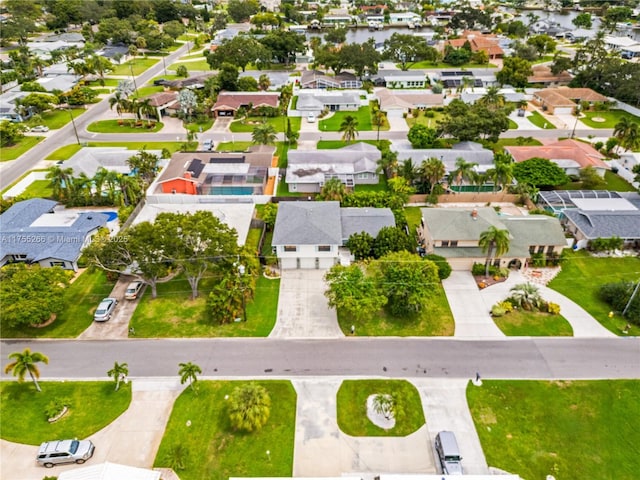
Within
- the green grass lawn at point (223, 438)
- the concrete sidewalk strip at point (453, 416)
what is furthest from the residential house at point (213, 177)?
the concrete sidewalk strip at point (453, 416)

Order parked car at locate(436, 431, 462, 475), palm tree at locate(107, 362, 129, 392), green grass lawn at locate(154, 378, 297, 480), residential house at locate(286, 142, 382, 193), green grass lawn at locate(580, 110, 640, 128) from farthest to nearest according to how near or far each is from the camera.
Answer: green grass lawn at locate(580, 110, 640, 128)
residential house at locate(286, 142, 382, 193)
palm tree at locate(107, 362, 129, 392)
green grass lawn at locate(154, 378, 297, 480)
parked car at locate(436, 431, 462, 475)

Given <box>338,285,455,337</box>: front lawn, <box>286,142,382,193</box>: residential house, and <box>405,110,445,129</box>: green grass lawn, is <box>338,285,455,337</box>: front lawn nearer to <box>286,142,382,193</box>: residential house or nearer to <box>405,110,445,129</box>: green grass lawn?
<box>286,142,382,193</box>: residential house

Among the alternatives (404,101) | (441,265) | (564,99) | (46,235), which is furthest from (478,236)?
(564,99)

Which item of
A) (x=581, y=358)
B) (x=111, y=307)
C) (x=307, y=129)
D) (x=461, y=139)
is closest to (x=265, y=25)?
(x=307, y=129)

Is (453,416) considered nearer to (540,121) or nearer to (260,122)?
(260,122)

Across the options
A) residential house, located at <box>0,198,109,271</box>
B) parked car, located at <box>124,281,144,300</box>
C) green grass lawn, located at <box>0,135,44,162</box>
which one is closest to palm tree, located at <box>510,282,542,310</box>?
parked car, located at <box>124,281,144,300</box>

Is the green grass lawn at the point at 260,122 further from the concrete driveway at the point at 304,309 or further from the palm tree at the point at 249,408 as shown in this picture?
the palm tree at the point at 249,408
